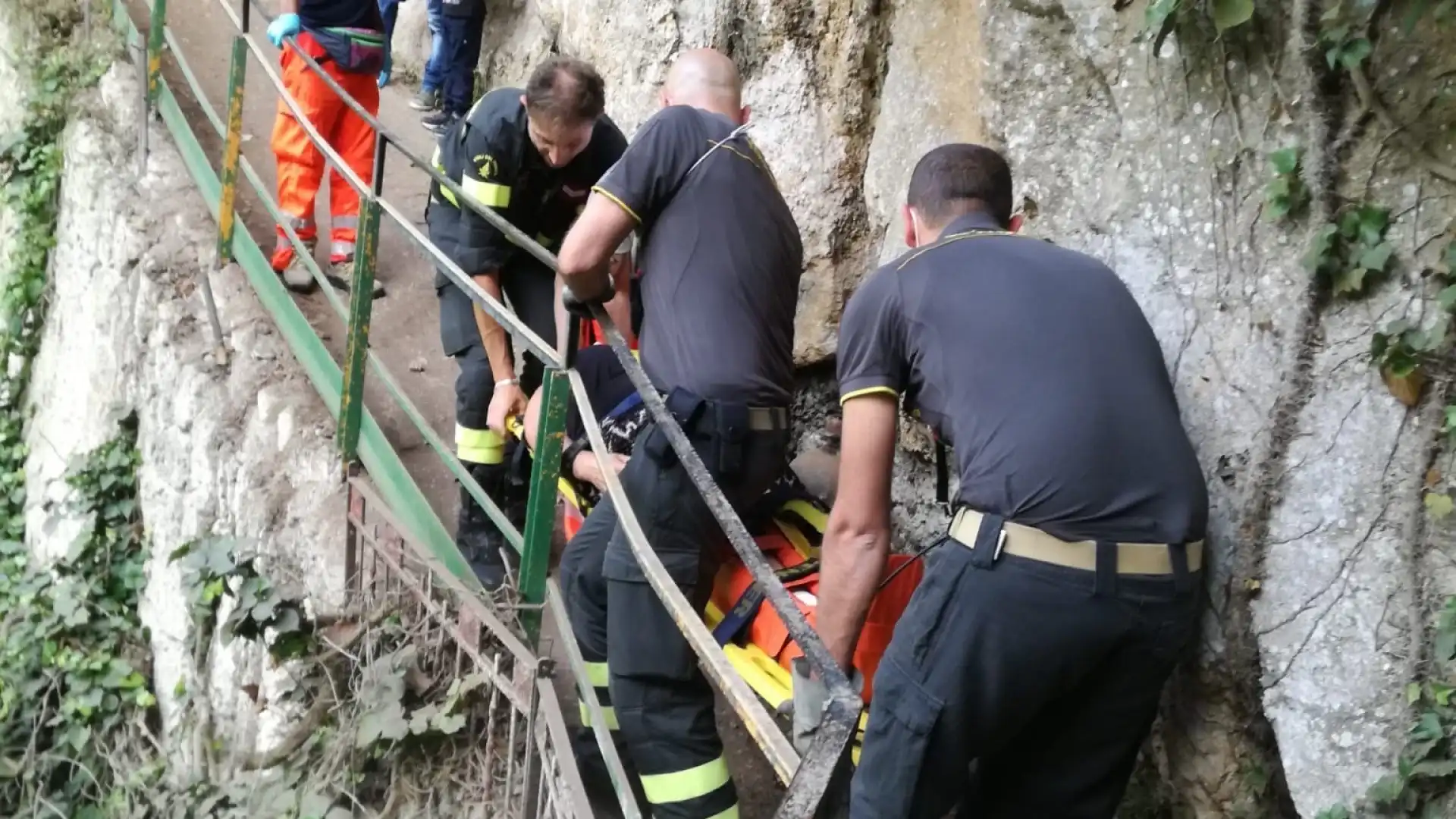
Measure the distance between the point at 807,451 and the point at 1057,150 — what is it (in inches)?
61.6

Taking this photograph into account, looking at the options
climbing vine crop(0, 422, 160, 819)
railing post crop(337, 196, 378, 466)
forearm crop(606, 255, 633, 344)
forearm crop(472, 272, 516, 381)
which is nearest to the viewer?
forearm crop(606, 255, 633, 344)

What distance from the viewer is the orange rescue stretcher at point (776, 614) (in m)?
2.27

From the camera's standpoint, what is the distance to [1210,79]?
2398 mm

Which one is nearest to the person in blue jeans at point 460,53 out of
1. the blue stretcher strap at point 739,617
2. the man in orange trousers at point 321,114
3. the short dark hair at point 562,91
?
the man in orange trousers at point 321,114

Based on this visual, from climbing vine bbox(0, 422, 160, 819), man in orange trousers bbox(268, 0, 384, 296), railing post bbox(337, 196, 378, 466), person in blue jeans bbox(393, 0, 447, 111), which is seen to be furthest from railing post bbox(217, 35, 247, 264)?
person in blue jeans bbox(393, 0, 447, 111)

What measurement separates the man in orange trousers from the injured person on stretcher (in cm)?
206

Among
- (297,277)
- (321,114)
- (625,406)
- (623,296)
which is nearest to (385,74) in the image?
(321,114)

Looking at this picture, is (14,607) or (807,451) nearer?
(807,451)

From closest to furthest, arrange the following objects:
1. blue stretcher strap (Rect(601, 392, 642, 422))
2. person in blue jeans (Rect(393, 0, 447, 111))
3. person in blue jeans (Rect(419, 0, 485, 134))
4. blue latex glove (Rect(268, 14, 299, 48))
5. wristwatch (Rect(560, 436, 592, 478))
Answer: blue stretcher strap (Rect(601, 392, 642, 422))
wristwatch (Rect(560, 436, 592, 478))
blue latex glove (Rect(268, 14, 299, 48))
person in blue jeans (Rect(419, 0, 485, 134))
person in blue jeans (Rect(393, 0, 447, 111))

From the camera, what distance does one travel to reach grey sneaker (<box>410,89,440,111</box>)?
7.41m

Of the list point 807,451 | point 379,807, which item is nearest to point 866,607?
point 379,807

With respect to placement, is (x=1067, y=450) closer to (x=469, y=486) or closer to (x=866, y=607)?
(x=866, y=607)

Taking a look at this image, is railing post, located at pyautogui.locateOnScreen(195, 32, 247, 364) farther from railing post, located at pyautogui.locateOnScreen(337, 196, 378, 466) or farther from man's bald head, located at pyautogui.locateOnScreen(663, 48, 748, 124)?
man's bald head, located at pyautogui.locateOnScreen(663, 48, 748, 124)

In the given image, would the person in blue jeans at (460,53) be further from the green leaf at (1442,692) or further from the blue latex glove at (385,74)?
the green leaf at (1442,692)
